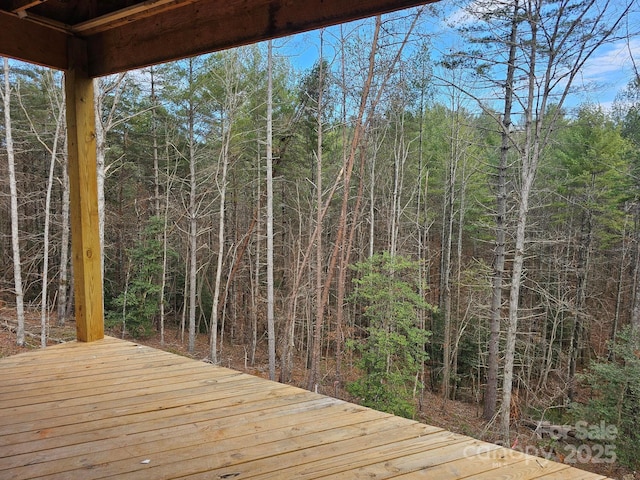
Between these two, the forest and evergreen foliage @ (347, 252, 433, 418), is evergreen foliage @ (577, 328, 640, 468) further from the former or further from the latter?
evergreen foliage @ (347, 252, 433, 418)

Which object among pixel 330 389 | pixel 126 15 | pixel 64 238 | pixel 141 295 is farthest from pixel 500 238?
pixel 64 238

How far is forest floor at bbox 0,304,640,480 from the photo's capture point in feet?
23.2

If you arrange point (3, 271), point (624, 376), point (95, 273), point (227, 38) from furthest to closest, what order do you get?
1. point (3, 271)
2. point (624, 376)
3. point (95, 273)
4. point (227, 38)

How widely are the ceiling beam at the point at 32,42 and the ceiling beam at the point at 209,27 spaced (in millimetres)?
176

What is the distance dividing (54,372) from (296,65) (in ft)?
30.1

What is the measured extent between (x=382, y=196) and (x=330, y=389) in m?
6.08

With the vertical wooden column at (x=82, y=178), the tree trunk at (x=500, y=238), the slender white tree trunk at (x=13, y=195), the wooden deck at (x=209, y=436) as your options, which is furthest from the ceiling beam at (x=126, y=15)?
the tree trunk at (x=500, y=238)

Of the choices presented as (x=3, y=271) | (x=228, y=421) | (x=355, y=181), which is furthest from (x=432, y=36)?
(x=3, y=271)

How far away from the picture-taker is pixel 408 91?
34.6ft

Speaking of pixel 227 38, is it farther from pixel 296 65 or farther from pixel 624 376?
pixel 296 65

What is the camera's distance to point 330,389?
30.7ft

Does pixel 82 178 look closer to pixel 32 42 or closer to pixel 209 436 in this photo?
pixel 32 42

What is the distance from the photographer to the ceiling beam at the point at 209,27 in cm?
160

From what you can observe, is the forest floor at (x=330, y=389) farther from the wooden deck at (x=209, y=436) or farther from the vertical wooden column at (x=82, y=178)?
the vertical wooden column at (x=82, y=178)
